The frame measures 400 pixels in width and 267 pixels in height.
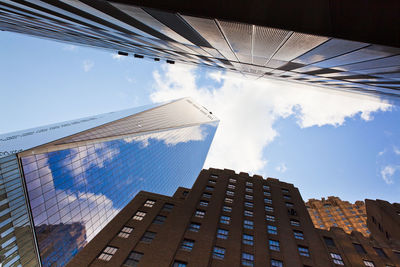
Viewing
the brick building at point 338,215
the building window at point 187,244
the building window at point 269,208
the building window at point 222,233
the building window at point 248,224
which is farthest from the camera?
the brick building at point 338,215

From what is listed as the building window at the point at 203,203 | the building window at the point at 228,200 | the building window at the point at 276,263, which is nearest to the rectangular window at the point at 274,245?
the building window at the point at 276,263

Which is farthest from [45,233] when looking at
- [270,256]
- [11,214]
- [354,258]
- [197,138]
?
[197,138]

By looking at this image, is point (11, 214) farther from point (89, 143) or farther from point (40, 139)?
point (89, 143)

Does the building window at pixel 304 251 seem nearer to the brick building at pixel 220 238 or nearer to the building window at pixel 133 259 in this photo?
the brick building at pixel 220 238

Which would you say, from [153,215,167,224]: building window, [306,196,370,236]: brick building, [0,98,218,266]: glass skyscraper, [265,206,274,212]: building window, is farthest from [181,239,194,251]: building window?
[306,196,370,236]: brick building

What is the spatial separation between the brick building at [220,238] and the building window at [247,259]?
58 mm

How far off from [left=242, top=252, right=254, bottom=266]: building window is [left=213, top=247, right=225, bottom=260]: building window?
8.32 ft

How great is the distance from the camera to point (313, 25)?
4836 mm

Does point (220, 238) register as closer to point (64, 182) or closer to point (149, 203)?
point (149, 203)

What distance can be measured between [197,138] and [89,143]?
364 feet

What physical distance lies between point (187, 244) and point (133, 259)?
6.51m

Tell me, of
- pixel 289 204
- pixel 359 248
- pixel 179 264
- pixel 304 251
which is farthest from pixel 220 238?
pixel 359 248

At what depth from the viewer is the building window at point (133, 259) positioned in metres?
22.4

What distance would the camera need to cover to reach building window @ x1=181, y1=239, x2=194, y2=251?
24.4 meters
